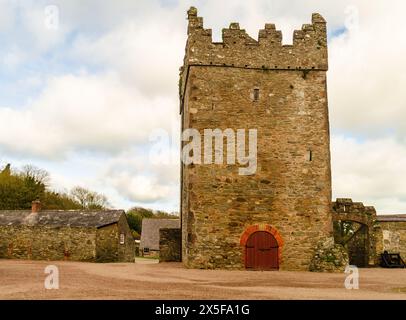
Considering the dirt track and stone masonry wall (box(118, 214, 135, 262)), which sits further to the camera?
stone masonry wall (box(118, 214, 135, 262))

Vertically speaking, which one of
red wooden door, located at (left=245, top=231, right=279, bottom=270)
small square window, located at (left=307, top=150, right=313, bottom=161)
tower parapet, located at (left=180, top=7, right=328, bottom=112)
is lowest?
red wooden door, located at (left=245, top=231, right=279, bottom=270)

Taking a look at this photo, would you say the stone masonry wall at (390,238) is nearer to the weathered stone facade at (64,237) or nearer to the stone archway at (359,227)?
the stone archway at (359,227)

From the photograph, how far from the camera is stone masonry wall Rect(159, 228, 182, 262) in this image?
27.4 meters

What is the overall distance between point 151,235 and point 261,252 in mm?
39814

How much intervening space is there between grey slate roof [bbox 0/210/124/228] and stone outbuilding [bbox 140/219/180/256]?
21514mm

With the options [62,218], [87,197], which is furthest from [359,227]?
Answer: [87,197]

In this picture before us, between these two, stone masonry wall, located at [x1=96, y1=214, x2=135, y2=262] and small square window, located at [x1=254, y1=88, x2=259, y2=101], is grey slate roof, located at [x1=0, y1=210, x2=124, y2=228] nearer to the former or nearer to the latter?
stone masonry wall, located at [x1=96, y1=214, x2=135, y2=262]

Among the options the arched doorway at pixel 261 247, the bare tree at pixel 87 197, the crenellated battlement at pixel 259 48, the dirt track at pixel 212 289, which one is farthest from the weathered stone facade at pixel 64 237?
the bare tree at pixel 87 197

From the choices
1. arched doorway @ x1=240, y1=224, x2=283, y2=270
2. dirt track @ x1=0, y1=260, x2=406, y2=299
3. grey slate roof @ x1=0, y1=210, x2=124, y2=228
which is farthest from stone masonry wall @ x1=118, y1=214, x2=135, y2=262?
dirt track @ x1=0, y1=260, x2=406, y2=299

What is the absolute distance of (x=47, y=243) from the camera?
33594 millimetres

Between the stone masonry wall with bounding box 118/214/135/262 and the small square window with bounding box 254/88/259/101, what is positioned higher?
the small square window with bounding box 254/88/259/101

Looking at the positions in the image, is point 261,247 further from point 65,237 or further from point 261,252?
point 65,237
